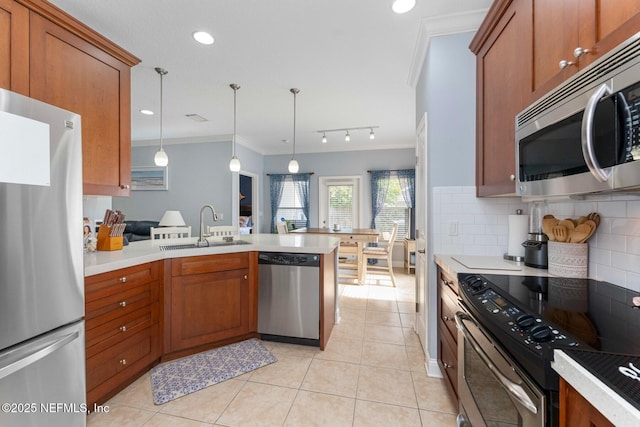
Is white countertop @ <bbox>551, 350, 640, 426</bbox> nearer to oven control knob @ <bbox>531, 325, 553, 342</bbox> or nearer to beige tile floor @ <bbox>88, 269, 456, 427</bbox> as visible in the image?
oven control knob @ <bbox>531, 325, 553, 342</bbox>

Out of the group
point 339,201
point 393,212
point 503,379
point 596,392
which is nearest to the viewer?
point 596,392

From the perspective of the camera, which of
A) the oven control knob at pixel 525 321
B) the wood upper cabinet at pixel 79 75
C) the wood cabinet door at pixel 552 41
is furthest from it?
the wood upper cabinet at pixel 79 75

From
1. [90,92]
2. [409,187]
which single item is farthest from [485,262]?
[409,187]

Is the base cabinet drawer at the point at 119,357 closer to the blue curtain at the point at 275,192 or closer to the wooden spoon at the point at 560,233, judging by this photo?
the wooden spoon at the point at 560,233

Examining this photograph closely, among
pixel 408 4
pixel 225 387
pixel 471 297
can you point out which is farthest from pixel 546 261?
pixel 225 387

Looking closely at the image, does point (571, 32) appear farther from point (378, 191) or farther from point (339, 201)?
point (339, 201)

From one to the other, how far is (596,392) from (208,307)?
7.77ft

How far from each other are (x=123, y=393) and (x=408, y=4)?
10.8ft

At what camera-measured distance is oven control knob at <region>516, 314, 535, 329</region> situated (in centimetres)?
83

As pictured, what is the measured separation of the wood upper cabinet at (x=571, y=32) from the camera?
83 cm

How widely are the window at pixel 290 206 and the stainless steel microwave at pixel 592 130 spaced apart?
5300 millimetres

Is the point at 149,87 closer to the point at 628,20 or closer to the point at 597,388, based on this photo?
the point at 628,20

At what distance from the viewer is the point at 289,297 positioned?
95.2 inches

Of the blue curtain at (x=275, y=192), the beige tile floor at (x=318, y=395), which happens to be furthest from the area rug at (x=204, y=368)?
the blue curtain at (x=275, y=192)
